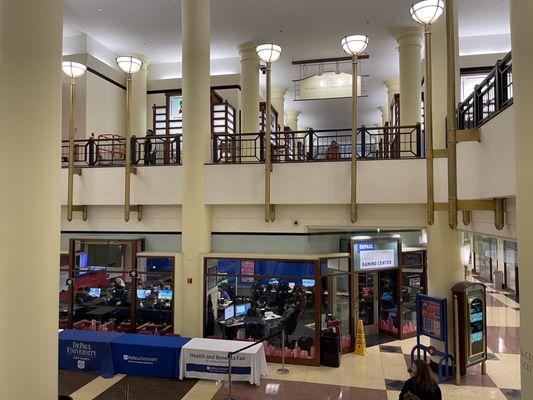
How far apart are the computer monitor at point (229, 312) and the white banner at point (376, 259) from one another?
3375 millimetres

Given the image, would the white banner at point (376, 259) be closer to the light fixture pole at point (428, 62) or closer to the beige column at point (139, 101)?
the light fixture pole at point (428, 62)

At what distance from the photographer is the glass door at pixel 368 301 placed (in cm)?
1082

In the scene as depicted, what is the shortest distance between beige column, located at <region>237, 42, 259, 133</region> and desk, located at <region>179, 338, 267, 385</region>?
743cm

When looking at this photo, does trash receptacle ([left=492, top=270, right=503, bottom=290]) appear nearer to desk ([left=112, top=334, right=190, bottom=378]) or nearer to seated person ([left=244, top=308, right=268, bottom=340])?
seated person ([left=244, top=308, right=268, bottom=340])

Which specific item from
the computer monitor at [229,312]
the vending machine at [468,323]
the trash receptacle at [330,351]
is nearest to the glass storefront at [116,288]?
the computer monitor at [229,312]

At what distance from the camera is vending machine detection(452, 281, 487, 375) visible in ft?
26.2

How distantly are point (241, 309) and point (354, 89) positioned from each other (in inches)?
221

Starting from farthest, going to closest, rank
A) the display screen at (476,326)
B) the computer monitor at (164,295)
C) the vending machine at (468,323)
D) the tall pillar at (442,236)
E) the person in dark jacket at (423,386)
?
1. the computer monitor at (164,295)
2. the tall pillar at (442,236)
3. the display screen at (476,326)
4. the vending machine at (468,323)
5. the person in dark jacket at (423,386)

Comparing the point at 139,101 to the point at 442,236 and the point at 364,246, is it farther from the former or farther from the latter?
the point at 442,236

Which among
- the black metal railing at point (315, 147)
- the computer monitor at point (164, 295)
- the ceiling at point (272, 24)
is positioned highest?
the ceiling at point (272, 24)

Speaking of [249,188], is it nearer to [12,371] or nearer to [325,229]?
[325,229]

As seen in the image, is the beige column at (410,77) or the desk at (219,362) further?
the beige column at (410,77)

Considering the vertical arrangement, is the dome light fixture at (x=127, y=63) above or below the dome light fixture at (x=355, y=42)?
above

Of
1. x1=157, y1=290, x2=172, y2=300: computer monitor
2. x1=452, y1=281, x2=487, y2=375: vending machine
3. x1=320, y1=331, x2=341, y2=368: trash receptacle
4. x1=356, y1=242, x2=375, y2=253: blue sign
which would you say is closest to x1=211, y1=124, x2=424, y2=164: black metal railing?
x1=356, y1=242, x2=375, y2=253: blue sign
